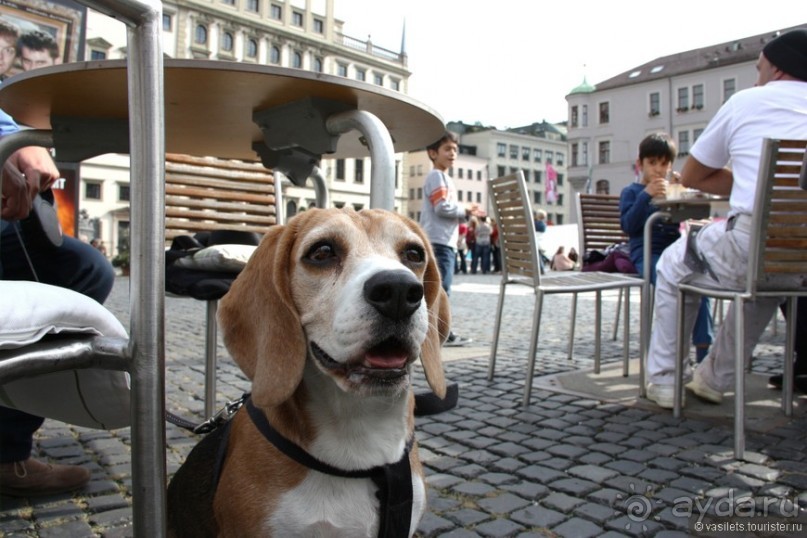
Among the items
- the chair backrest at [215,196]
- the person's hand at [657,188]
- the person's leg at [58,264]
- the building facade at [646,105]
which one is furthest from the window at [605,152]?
the person's leg at [58,264]

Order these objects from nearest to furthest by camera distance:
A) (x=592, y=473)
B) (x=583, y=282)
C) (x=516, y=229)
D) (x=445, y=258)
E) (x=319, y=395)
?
(x=319, y=395) → (x=592, y=473) → (x=583, y=282) → (x=516, y=229) → (x=445, y=258)

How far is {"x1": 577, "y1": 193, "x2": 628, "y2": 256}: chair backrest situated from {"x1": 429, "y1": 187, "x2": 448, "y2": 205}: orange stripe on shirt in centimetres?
137

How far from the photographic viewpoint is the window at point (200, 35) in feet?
163

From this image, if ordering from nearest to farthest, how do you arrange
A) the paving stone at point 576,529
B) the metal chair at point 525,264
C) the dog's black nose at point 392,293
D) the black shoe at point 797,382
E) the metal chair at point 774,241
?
the dog's black nose at point 392,293 < the paving stone at point 576,529 < the metal chair at point 774,241 < the metal chair at point 525,264 < the black shoe at point 797,382

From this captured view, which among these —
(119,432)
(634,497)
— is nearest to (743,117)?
(634,497)

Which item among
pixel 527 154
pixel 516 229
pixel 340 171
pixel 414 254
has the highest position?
pixel 527 154

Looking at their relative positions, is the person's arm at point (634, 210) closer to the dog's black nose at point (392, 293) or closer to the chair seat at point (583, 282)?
the chair seat at point (583, 282)

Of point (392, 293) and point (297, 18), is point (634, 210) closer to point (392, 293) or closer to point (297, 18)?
point (392, 293)

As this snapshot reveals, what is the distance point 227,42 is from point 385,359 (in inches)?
2209

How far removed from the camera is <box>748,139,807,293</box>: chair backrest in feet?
9.55

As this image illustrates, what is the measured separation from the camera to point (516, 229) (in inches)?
167

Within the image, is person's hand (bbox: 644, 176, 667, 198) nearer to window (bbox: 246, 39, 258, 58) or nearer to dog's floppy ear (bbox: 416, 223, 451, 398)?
dog's floppy ear (bbox: 416, 223, 451, 398)

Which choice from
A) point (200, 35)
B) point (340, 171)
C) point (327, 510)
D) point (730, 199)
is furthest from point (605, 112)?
point (327, 510)

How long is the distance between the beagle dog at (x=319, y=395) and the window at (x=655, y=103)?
63.4 m
